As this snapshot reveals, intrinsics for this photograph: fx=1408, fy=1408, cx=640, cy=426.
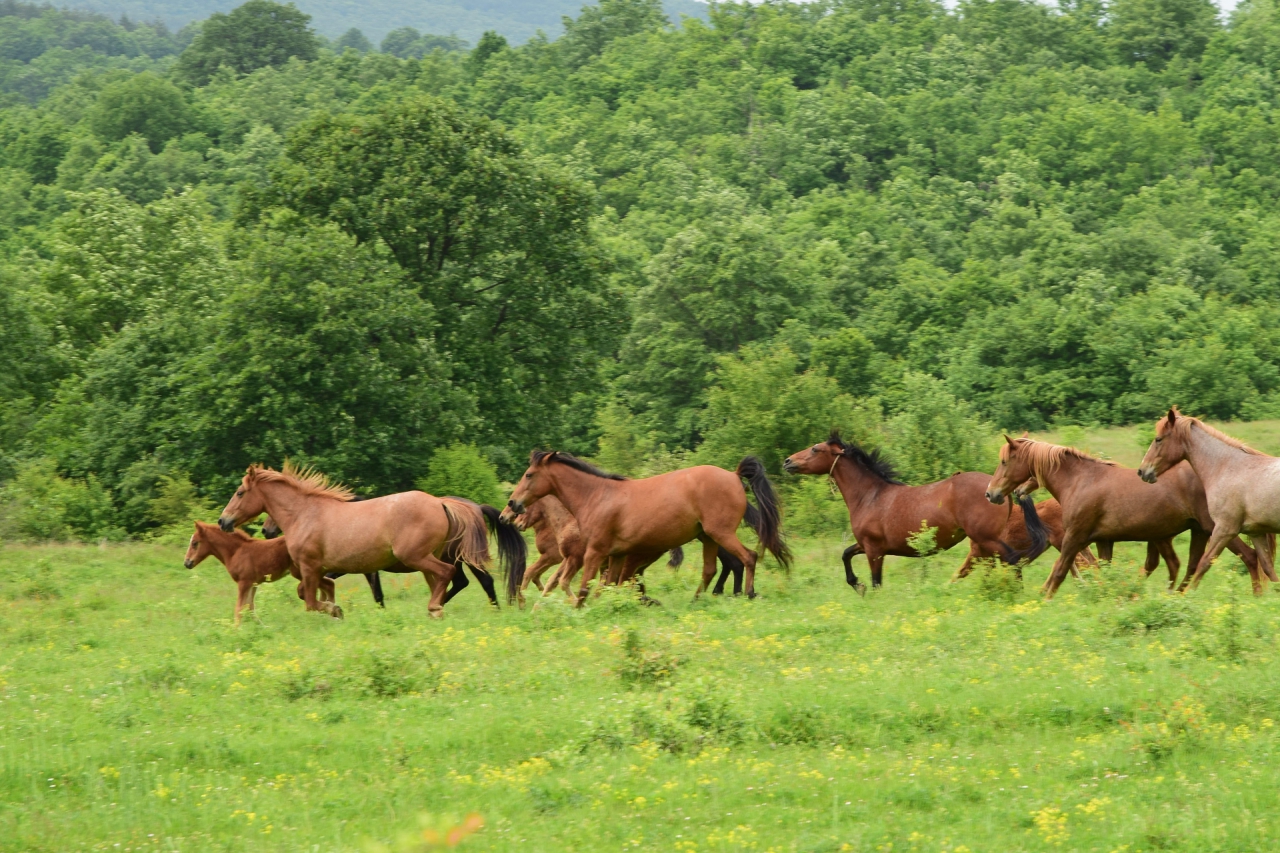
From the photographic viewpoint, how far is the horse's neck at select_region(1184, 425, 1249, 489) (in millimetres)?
14953

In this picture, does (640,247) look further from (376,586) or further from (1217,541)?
(1217,541)

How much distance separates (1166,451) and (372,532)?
30.4ft

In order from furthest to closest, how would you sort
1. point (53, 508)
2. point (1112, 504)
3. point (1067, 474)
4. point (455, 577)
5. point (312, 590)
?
1. point (53, 508)
2. point (455, 577)
3. point (312, 590)
4. point (1067, 474)
5. point (1112, 504)

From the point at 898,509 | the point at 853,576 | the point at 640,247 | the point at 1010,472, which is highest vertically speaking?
the point at 640,247

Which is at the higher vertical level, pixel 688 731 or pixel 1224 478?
pixel 1224 478

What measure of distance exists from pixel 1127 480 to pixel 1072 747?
6.25m

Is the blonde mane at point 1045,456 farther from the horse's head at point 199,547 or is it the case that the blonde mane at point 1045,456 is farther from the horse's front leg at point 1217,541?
the horse's head at point 199,547

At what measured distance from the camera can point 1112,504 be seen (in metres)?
15.7

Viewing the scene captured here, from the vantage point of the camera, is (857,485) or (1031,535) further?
(857,485)

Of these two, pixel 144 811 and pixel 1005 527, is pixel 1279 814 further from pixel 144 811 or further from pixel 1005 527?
pixel 1005 527

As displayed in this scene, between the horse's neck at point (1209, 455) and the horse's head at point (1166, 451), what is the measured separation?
9cm

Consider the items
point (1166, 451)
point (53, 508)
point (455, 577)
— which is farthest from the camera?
point (53, 508)

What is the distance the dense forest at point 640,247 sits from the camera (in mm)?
34031

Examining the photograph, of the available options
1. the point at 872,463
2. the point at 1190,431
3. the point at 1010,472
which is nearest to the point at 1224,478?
A: the point at 1190,431
